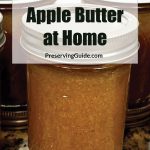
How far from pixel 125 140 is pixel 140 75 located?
6.1 inches

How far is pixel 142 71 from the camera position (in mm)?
847

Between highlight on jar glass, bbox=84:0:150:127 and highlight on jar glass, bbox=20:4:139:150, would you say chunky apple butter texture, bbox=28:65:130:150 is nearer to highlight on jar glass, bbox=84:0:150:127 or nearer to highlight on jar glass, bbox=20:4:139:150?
highlight on jar glass, bbox=20:4:139:150

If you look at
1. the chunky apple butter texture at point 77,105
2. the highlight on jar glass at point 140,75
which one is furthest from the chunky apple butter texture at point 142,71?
the chunky apple butter texture at point 77,105

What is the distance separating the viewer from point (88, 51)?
610mm

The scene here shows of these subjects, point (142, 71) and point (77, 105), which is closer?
point (77, 105)

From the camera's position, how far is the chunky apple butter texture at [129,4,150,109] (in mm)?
778

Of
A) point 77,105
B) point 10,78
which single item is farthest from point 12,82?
point 77,105

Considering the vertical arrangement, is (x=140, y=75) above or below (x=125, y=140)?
above

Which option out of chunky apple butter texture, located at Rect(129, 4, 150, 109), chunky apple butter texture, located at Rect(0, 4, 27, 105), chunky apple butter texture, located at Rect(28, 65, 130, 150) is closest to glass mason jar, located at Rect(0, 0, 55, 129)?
chunky apple butter texture, located at Rect(0, 4, 27, 105)

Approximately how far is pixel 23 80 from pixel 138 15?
11.3 inches

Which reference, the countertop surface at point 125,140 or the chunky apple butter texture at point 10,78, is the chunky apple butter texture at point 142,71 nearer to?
the countertop surface at point 125,140

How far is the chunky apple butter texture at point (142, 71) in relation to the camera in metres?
0.78

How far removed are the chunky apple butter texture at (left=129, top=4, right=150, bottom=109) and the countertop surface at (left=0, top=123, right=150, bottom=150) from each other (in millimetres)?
65

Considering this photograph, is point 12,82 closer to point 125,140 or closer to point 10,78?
point 10,78
